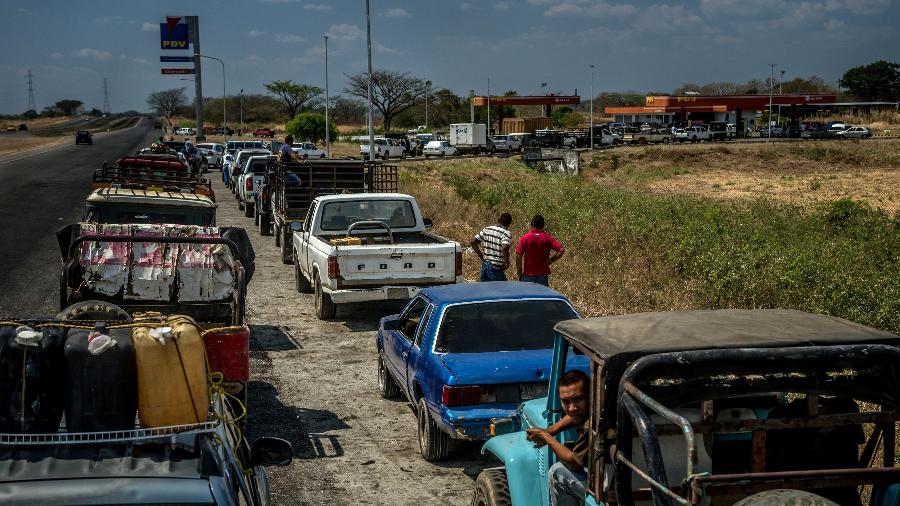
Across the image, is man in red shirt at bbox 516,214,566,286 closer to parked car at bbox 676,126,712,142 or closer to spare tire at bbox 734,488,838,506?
spare tire at bbox 734,488,838,506

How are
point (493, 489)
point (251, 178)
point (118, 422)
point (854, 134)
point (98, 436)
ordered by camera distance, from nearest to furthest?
point (98, 436)
point (118, 422)
point (493, 489)
point (251, 178)
point (854, 134)

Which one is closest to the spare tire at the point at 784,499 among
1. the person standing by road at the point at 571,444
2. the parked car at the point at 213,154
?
the person standing by road at the point at 571,444

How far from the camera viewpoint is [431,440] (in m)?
8.30

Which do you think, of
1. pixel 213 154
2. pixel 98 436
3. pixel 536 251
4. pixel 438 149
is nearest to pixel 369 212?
pixel 536 251

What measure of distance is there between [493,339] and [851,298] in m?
6.21

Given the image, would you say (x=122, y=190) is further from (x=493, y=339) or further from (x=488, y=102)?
(x=488, y=102)

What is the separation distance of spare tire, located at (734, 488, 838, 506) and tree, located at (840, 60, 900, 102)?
14992cm

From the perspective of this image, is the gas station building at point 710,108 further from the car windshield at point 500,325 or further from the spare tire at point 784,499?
the spare tire at point 784,499

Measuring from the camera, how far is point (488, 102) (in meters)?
80.6

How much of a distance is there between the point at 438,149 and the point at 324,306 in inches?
1945

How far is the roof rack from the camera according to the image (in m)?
4.17

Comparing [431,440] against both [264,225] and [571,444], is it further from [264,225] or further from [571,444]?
[264,225]

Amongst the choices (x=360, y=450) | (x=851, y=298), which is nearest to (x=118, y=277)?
(x=360, y=450)

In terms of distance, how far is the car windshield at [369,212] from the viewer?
15500mm
